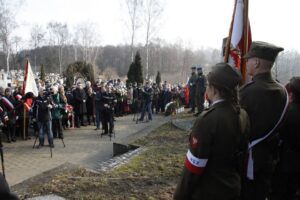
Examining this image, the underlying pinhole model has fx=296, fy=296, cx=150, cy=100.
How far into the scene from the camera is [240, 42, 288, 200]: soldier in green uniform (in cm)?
297

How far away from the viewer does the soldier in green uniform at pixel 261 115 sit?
9.76ft

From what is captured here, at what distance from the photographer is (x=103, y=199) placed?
466cm

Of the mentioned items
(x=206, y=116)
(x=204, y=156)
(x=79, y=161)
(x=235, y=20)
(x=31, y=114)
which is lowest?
(x=79, y=161)

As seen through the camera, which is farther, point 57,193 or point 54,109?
point 54,109

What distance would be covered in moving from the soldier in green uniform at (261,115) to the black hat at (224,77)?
0.56 m

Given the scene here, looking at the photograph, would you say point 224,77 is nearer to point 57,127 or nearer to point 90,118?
point 57,127

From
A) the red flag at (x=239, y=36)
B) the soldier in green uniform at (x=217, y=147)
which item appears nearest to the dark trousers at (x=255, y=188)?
the soldier in green uniform at (x=217, y=147)

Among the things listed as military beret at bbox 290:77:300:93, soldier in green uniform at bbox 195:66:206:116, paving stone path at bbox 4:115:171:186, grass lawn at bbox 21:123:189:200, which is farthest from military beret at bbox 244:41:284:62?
soldier in green uniform at bbox 195:66:206:116

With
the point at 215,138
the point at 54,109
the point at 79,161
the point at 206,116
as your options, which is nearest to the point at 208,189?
the point at 215,138

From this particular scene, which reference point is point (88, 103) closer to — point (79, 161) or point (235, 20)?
point (79, 161)

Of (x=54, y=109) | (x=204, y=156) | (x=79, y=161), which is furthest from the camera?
(x=54, y=109)

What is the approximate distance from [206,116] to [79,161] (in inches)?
275

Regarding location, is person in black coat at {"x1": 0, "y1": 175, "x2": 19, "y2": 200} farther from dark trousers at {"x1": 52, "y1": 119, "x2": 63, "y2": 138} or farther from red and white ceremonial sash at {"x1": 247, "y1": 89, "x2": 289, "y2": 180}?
dark trousers at {"x1": 52, "y1": 119, "x2": 63, "y2": 138}

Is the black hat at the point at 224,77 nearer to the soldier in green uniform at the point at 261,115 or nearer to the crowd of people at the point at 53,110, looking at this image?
the soldier in green uniform at the point at 261,115
